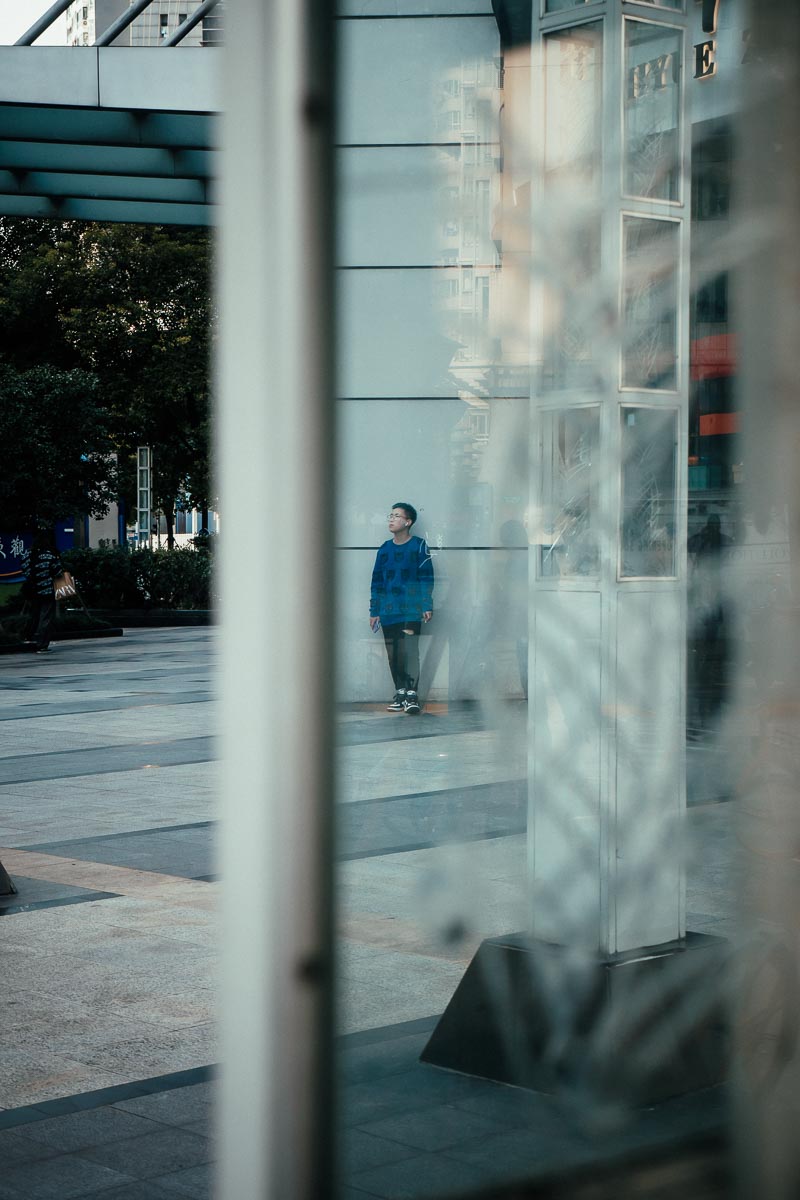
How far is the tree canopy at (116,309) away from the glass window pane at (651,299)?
29709mm

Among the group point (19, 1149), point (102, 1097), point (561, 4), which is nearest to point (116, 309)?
point (102, 1097)

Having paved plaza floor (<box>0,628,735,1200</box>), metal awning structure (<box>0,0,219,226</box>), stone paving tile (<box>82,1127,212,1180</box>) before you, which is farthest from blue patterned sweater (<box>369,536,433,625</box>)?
metal awning structure (<box>0,0,219,226</box>)

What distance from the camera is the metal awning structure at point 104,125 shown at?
9.34 metres

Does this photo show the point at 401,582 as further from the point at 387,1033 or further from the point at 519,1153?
the point at 519,1153

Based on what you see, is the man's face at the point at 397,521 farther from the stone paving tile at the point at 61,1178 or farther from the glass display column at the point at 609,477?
the stone paving tile at the point at 61,1178

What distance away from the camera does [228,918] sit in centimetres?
144

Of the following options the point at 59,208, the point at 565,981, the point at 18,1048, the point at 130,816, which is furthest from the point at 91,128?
the point at 565,981

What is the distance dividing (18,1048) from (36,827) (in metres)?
3.74

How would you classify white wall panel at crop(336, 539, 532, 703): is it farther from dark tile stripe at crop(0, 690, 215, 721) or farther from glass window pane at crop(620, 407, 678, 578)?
dark tile stripe at crop(0, 690, 215, 721)

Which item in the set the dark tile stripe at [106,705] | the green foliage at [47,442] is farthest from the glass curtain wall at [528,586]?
the green foliage at [47,442]

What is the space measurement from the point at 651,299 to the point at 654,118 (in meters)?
0.24

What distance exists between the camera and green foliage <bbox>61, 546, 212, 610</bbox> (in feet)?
92.9

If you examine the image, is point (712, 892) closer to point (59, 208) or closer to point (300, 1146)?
point (300, 1146)

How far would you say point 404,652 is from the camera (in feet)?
5.95
